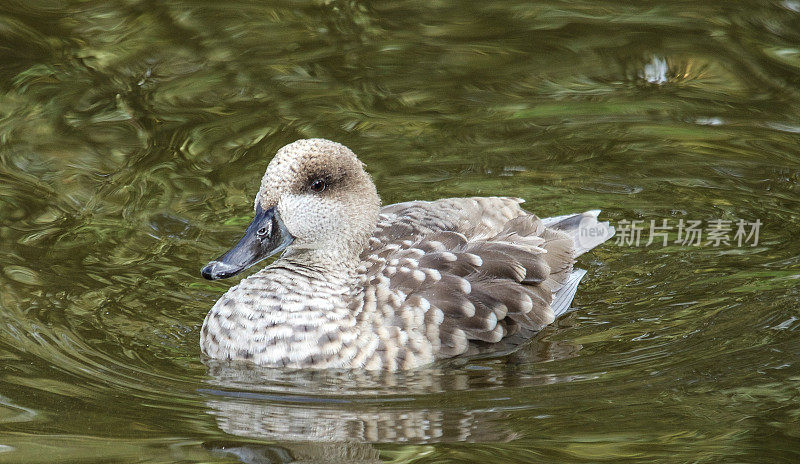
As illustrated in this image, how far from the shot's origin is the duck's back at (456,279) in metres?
6.11

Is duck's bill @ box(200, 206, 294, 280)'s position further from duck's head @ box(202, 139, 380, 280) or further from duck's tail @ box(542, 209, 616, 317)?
duck's tail @ box(542, 209, 616, 317)

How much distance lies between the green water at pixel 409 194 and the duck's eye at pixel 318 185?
0.96 meters

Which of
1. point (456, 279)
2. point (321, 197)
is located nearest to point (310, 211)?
point (321, 197)

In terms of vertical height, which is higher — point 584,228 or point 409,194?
point 584,228

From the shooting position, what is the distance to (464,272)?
6.32m

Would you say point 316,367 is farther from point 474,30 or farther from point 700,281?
point 474,30

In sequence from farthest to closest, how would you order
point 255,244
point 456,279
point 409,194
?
point 409,194 < point 456,279 < point 255,244

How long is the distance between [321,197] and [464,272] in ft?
2.86

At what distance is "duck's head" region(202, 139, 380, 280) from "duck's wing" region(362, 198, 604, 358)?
247 millimetres

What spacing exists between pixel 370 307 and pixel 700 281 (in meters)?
2.12

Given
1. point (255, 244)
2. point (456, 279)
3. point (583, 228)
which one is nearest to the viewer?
point (255, 244)

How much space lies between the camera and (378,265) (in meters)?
6.42

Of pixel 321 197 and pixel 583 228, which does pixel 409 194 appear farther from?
pixel 321 197

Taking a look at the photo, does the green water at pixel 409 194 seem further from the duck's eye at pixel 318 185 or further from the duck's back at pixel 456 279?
the duck's eye at pixel 318 185
